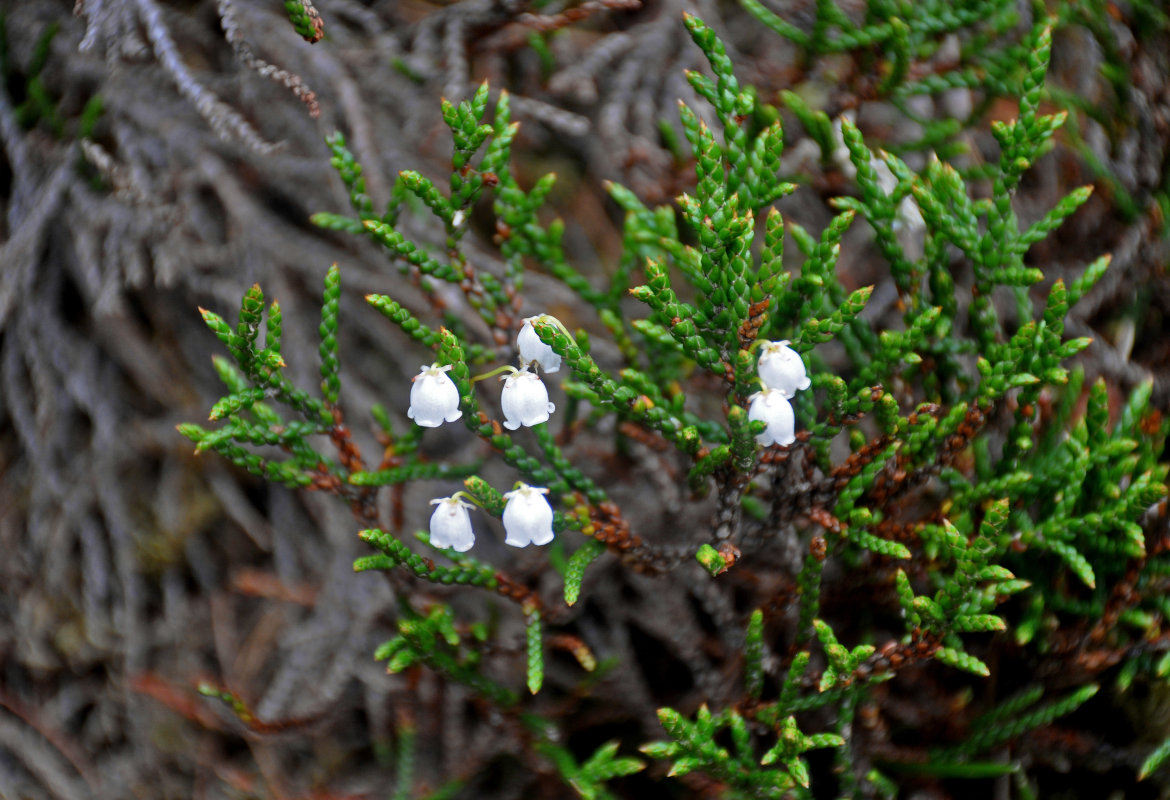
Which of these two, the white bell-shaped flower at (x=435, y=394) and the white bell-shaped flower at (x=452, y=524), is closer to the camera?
the white bell-shaped flower at (x=435, y=394)

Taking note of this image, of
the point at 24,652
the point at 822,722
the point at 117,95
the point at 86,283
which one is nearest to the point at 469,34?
the point at 117,95

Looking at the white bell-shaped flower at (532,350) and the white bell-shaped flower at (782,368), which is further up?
the white bell-shaped flower at (782,368)

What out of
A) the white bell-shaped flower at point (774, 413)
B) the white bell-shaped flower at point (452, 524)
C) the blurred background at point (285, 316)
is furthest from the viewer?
the blurred background at point (285, 316)

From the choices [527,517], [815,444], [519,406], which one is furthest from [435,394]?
[815,444]

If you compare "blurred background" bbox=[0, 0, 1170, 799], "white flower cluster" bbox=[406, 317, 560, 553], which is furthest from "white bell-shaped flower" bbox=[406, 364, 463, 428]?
"blurred background" bbox=[0, 0, 1170, 799]

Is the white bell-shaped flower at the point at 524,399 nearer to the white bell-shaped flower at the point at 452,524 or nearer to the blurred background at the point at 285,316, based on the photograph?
the white bell-shaped flower at the point at 452,524

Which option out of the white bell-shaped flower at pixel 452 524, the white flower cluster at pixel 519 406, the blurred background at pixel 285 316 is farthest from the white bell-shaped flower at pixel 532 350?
the blurred background at pixel 285 316

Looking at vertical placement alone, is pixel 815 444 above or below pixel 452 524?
above

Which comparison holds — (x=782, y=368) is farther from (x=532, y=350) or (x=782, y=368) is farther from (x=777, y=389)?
(x=532, y=350)
